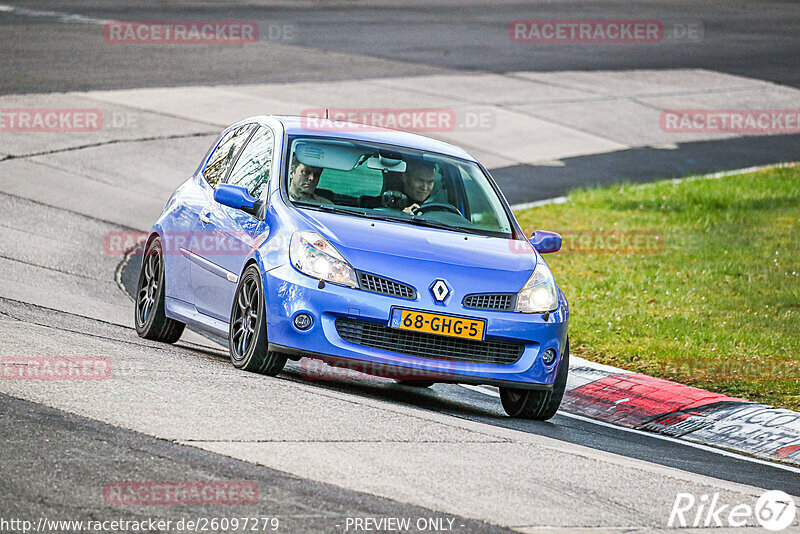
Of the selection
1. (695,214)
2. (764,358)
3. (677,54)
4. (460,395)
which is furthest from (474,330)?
(677,54)

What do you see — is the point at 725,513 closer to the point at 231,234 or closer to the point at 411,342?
the point at 411,342

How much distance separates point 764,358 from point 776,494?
13.3 feet

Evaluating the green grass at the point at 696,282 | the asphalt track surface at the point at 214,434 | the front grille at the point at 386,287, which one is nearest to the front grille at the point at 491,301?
the front grille at the point at 386,287

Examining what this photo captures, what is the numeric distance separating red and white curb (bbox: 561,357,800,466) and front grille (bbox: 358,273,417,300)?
227cm

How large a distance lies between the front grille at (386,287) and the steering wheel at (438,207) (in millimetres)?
1177

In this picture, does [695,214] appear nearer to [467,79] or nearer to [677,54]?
[467,79]

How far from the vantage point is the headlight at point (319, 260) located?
820cm

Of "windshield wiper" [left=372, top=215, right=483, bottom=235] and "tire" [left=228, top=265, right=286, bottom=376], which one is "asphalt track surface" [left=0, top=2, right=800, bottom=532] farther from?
"windshield wiper" [left=372, top=215, right=483, bottom=235]

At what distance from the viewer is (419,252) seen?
8391 mm

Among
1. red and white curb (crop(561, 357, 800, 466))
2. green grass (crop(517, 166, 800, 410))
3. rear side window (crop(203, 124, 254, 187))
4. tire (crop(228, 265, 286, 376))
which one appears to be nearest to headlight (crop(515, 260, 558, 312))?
red and white curb (crop(561, 357, 800, 466))

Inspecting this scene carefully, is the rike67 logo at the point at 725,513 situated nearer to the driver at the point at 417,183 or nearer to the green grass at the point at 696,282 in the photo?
the driver at the point at 417,183

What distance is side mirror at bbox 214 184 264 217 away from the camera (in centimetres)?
891

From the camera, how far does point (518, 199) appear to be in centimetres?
1881

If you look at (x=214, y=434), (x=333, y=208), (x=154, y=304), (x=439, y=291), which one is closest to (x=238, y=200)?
(x=333, y=208)
